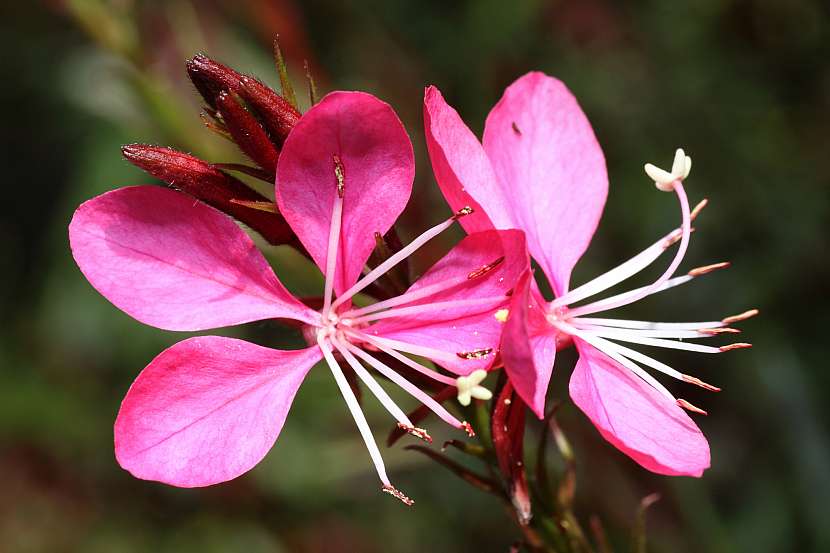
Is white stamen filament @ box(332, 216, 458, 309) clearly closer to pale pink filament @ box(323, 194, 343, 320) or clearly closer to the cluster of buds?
pale pink filament @ box(323, 194, 343, 320)

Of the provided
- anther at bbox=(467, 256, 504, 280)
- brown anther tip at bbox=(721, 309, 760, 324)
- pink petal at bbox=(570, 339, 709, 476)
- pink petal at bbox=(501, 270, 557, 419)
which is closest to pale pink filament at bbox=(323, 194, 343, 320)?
anther at bbox=(467, 256, 504, 280)

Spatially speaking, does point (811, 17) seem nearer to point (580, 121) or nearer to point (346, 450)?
point (580, 121)

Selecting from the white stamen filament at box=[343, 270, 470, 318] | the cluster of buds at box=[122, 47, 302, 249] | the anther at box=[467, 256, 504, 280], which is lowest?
the white stamen filament at box=[343, 270, 470, 318]

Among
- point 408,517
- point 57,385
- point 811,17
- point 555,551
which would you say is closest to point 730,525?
point 408,517

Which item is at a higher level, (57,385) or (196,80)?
(196,80)

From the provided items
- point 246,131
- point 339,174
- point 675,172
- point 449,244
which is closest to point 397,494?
point 339,174
